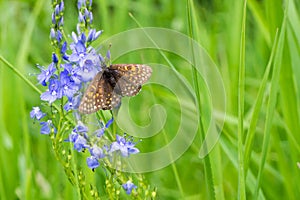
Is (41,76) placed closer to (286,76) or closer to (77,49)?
(77,49)

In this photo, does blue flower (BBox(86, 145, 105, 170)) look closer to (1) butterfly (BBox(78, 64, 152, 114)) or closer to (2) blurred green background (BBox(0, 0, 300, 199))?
(1) butterfly (BBox(78, 64, 152, 114))

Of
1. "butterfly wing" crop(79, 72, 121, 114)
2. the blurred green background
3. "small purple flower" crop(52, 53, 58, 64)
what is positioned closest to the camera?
"butterfly wing" crop(79, 72, 121, 114)

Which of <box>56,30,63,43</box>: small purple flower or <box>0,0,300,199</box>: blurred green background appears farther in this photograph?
<box>0,0,300,199</box>: blurred green background

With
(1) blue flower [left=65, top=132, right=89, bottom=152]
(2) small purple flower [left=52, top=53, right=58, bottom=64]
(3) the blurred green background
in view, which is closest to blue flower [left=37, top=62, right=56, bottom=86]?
(2) small purple flower [left=52, top=53, right=58, bottom=64]

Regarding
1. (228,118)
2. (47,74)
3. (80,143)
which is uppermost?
(47,74)

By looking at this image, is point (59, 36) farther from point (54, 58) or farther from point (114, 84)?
point (114, 84)

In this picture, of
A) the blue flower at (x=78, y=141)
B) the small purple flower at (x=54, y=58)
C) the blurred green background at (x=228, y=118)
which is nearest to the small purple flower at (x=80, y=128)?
the blue flower at (x=78, y=141)

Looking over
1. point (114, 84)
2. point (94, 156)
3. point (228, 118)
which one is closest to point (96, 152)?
point (94, 156)
